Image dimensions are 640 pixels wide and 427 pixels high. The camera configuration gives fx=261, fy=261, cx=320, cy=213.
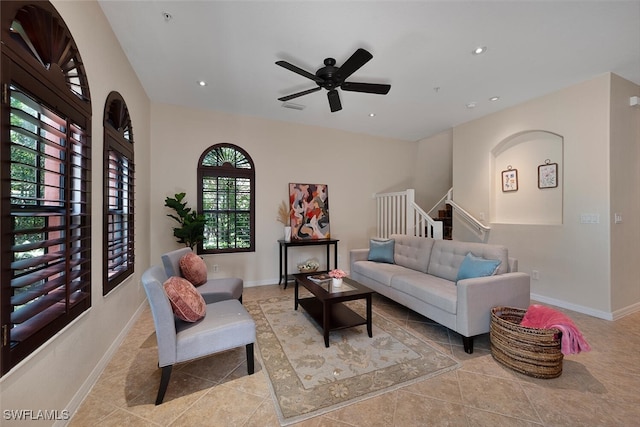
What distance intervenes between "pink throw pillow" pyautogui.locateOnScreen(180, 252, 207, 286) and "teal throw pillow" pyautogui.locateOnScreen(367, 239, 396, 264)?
2416 mm

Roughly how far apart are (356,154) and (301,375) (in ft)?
14.4

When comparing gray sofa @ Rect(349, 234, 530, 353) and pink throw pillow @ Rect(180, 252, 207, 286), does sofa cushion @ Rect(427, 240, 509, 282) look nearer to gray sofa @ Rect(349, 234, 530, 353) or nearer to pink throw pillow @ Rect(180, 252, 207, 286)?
gray sofa @ Rect(349, 234, 530, 353)

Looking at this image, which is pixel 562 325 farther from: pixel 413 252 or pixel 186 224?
pixel 186 224

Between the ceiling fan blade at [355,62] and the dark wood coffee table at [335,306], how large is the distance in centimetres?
218

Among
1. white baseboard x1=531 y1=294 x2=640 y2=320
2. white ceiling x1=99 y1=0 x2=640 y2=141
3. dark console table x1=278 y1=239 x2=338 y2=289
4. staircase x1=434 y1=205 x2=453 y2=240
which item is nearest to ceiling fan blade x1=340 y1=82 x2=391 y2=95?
white ceiling x1=99 y1=0 x2=640 y2=141

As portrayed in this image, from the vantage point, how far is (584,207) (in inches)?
130

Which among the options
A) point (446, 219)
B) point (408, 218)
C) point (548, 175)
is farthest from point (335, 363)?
point (446, 219)

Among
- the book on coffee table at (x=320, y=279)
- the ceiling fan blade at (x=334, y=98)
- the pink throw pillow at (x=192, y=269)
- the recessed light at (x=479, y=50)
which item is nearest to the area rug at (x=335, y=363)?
the book on coffee table at (x=320, y=279)

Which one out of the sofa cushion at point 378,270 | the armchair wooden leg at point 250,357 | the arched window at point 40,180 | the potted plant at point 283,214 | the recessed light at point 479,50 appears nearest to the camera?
the arched window at point 40,180

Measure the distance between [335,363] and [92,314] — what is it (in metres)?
1.93

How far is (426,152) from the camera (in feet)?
20.6

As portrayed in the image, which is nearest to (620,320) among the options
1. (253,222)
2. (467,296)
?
(467,296)

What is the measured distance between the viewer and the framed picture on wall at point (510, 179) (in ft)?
13.6

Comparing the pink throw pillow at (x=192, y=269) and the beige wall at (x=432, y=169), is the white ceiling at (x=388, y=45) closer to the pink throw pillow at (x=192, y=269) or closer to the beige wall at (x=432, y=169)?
the beige wall at (x=432, y=169)
